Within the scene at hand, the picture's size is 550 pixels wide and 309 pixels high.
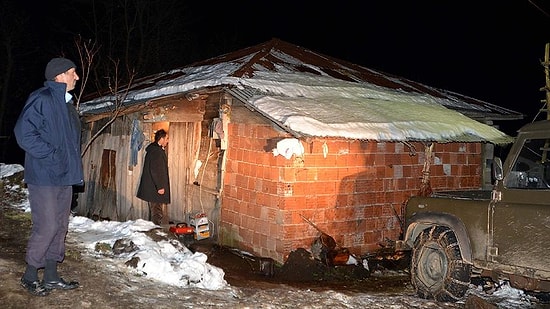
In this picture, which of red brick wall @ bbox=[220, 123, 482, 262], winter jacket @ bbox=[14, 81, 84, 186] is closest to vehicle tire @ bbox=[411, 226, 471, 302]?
red brick wall @ bbox=[220, 123, 482, 262]

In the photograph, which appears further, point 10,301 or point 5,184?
point 5,184

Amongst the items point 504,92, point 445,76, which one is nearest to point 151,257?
point 504,92

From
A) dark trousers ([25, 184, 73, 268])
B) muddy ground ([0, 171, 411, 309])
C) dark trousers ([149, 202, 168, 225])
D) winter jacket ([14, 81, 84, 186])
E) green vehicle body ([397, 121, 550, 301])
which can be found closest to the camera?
winter jacket ([14, 81, 84, 186])

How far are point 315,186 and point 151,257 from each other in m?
3.05

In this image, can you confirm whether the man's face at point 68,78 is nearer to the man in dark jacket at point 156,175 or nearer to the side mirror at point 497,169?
the man in dark jacket at point 156,175

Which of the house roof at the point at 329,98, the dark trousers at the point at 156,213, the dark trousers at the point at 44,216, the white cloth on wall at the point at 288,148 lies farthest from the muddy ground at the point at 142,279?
the house roof at the point at 329,98

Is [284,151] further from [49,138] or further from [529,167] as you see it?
[49,138]

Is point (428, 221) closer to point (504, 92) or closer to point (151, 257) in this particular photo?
point (151, 257)

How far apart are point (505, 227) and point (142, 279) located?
4118 millimetres

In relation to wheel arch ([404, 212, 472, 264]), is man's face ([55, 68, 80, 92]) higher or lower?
higher

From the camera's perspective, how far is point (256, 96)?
8258 millimetres

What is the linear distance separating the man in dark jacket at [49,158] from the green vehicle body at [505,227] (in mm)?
4303

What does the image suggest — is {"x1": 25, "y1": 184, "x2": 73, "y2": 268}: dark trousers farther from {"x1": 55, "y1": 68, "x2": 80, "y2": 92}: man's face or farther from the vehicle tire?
the vehicle tire

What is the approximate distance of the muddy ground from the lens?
16.5 feet
